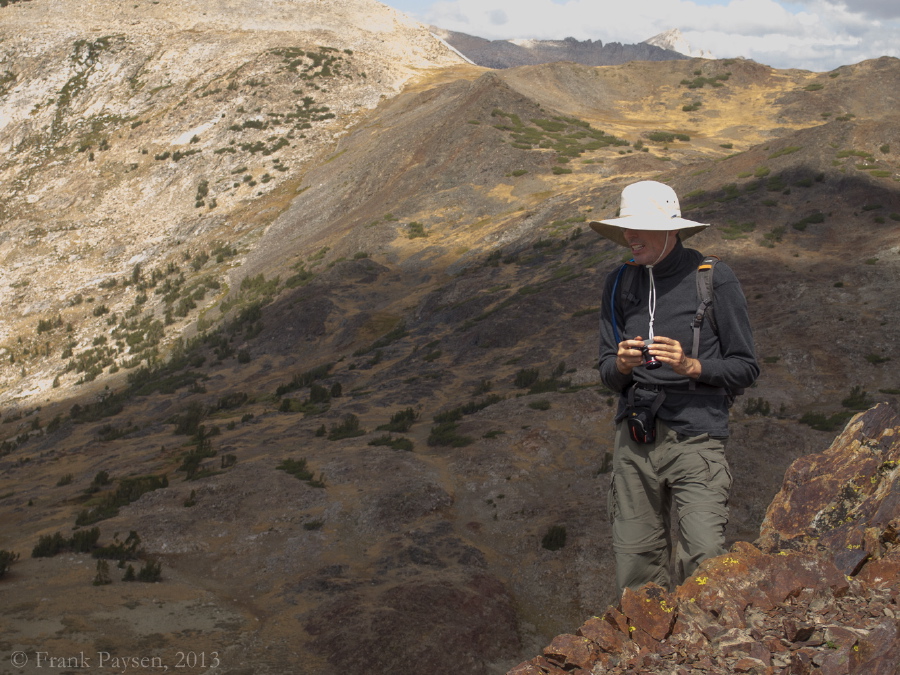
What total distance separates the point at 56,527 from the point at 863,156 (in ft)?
75.1

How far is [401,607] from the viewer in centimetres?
725

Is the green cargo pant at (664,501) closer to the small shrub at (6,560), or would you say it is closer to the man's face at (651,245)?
the man's face at (651,245)

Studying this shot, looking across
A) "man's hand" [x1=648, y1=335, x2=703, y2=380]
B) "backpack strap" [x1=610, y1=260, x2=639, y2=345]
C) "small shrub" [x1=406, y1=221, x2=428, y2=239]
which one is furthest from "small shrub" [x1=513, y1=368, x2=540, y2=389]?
"small shrub" [x1=406, y1=221, x2=428, y2=239]

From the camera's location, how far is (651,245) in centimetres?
369

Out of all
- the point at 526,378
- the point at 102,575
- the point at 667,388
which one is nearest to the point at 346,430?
the point at 526,378

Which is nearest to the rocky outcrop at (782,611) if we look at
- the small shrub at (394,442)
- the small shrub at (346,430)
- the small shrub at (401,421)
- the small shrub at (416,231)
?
the small shrub at (394,442)

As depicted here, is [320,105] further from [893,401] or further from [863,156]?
[893,401]

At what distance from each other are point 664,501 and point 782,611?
0.84 m

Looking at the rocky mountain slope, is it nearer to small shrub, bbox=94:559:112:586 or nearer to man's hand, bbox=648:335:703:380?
small shrub, bbox=94:559:112:586

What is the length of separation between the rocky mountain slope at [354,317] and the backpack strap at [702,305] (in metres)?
4.36

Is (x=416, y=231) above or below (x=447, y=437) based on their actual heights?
above

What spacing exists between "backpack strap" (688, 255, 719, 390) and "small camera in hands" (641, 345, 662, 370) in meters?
0.20

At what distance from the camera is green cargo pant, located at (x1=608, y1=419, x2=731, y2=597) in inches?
137

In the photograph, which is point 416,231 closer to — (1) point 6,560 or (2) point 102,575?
(1) point 6,560
